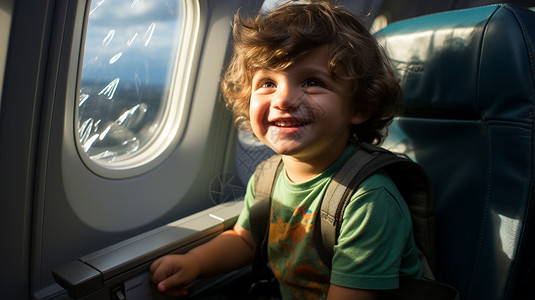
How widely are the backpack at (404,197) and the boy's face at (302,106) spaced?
12 cm

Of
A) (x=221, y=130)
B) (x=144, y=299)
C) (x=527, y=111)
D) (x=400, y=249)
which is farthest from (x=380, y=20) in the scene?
(x=144, y=299)

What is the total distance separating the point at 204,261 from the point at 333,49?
860 mm

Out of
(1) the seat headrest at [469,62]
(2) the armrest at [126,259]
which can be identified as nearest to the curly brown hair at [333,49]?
(1) the seat headrest at [469,62]

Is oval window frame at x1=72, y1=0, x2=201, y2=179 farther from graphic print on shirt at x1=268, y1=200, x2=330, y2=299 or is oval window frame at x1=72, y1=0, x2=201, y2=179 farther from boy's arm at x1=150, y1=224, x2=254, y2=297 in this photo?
graphic print on shirt at x1=268, y1=200, x2=330, y2=299

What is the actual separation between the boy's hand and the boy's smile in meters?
0.54

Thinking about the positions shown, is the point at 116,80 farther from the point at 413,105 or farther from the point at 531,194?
the point at 531,194

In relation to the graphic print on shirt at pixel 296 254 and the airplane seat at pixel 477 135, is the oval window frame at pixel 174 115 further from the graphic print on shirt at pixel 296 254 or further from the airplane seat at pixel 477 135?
the airplane seat at pixel 477 135

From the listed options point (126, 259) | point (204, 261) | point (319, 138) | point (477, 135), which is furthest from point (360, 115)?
point (126, 259)

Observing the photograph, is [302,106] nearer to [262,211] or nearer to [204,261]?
[262,211]

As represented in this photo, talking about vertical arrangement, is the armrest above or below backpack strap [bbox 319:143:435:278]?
below

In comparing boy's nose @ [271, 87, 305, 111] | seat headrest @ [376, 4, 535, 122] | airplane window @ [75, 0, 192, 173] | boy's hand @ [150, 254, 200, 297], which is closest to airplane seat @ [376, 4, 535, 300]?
seat headrest @ [376, 4, 535, 122]

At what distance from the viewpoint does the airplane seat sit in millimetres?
952

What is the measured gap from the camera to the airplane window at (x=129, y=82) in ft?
4.66

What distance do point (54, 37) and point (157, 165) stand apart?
0.75 meters
